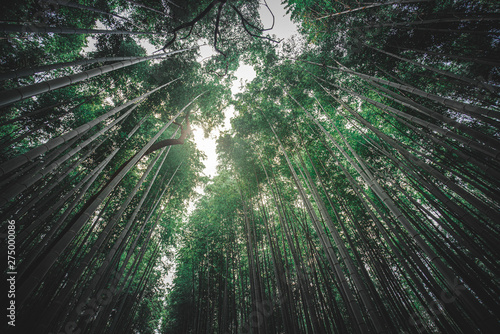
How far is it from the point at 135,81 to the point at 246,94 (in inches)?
123

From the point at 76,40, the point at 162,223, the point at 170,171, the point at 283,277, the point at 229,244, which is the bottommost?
the point at 283,277

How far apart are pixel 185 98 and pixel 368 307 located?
5310 mm

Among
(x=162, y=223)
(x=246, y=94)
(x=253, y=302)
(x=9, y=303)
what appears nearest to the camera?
(x=9, y=303)

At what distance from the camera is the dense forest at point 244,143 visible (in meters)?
2.62

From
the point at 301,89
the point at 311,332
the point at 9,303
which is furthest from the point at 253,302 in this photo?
the point at 301,89

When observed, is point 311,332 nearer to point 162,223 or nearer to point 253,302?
point 253,302

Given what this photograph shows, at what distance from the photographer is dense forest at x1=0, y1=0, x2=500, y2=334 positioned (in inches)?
103

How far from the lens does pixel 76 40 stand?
14.8 feet

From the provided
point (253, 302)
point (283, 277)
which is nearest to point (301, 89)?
point (283, 277)

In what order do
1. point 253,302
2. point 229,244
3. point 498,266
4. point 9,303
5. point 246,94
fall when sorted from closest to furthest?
1. point 9,303
2. point 498,266
3. point 253,302
4. point 229,244
5. point 246,94

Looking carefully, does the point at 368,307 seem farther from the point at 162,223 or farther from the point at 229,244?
the point at 162,223

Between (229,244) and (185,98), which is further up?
(185,98)

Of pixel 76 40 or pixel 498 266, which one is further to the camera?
pixel 76 40

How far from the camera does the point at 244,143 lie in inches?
212
